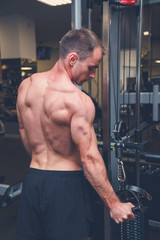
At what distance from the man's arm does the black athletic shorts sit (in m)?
0.12

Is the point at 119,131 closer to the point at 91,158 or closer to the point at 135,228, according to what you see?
the point at 91,158

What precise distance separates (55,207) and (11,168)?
2734mm

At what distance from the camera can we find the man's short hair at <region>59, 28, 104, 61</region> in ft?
3.68

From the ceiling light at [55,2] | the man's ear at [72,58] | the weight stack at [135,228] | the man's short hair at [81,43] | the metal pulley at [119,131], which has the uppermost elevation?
the ceiling light at [55,2]

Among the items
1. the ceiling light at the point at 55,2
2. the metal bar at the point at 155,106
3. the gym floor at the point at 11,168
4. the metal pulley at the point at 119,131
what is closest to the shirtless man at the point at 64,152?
the metal pulley at the point at 119,131

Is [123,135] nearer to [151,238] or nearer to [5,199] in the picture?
[5,199]

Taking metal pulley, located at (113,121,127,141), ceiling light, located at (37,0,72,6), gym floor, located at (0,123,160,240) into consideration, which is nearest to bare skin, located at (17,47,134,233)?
metal pulley, located at (113,121,127,141)

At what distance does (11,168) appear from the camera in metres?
3.68

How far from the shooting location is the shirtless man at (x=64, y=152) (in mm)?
1069

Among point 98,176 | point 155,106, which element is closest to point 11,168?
point 155,106

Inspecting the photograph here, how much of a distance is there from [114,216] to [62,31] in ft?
22.7

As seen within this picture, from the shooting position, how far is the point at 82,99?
1071 mm

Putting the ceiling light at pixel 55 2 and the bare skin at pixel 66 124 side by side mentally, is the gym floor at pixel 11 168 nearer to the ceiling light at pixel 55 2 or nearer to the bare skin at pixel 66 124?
the bare skin at pixel 66 124

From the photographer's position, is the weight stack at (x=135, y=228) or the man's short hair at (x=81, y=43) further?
the weight stack at (x=135, y=228)
